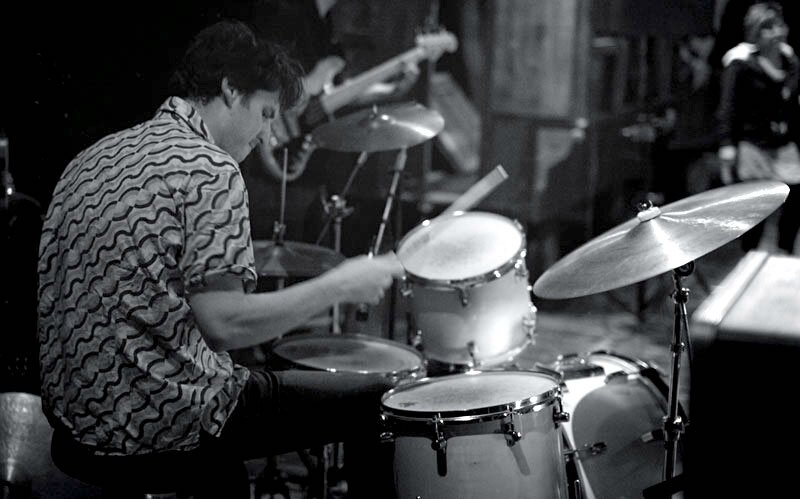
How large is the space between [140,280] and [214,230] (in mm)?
206

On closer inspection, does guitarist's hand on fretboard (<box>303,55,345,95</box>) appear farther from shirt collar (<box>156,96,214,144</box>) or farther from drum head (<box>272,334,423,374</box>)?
shirt collar (<box>156,96,214,144</box>)

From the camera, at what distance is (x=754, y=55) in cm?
567

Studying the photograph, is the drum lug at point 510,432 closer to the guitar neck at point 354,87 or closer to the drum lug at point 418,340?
the drum lug at point 418,340

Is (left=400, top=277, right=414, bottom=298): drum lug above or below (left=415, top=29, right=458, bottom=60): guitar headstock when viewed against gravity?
below

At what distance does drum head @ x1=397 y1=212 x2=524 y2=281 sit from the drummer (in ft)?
3.61

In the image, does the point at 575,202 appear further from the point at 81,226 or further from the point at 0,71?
the point at 81,226

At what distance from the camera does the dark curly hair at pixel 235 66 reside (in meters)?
2.30

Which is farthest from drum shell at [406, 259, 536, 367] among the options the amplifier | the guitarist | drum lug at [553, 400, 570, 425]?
the amplifier

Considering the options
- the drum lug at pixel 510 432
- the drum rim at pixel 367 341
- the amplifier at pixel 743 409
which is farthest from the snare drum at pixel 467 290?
the amplifier at pixel 743 409

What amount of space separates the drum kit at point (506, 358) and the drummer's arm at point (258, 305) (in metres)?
0.39

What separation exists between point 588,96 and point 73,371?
4676 mm

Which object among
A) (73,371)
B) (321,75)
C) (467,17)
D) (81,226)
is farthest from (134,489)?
(467,17)

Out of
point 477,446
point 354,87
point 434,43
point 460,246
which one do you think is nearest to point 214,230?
point 477,446

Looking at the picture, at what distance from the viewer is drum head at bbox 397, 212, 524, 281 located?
344 cm
